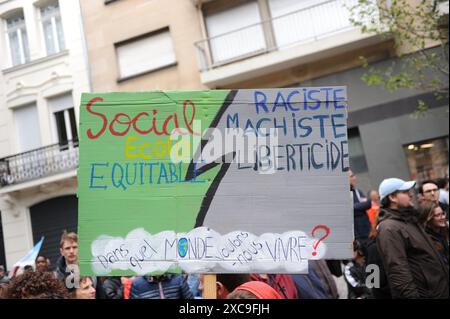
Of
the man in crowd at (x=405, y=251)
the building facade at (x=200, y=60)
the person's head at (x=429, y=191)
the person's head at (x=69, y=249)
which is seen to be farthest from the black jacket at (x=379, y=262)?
the person's head at (x=69, y=249)

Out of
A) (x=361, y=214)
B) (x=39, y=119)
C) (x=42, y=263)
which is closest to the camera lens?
(x=42, y=263)

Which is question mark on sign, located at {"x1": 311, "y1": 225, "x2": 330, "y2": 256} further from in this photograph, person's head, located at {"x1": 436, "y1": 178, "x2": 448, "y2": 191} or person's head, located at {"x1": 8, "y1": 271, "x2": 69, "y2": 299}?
person's head, located at {"x1": 436, "y1": 178, "x2": 448, "y2": 191}

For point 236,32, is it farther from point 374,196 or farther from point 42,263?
point 42,263

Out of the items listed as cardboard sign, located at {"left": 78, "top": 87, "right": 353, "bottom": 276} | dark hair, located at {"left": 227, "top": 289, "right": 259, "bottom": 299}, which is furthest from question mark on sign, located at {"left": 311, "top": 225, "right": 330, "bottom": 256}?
dark hair, located at {"left": 227, "top": 289, "right": 259, "bottom": 299}

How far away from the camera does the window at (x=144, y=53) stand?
350cm

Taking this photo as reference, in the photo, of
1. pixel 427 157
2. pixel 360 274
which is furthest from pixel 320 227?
pixel 427 157

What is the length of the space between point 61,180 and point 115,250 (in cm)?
98

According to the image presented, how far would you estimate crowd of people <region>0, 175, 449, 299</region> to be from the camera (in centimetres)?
265

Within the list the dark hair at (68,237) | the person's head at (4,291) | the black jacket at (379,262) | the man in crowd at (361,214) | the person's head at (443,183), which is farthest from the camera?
the person's head at (443,183)

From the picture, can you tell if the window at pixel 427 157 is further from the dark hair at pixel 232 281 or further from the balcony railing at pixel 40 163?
the balcony railing at pixel 40 163

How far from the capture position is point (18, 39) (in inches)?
129

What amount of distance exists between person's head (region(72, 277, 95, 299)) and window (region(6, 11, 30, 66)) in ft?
3.90

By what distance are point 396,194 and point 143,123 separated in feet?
5.81

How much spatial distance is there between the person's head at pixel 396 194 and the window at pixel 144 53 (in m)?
1.51
